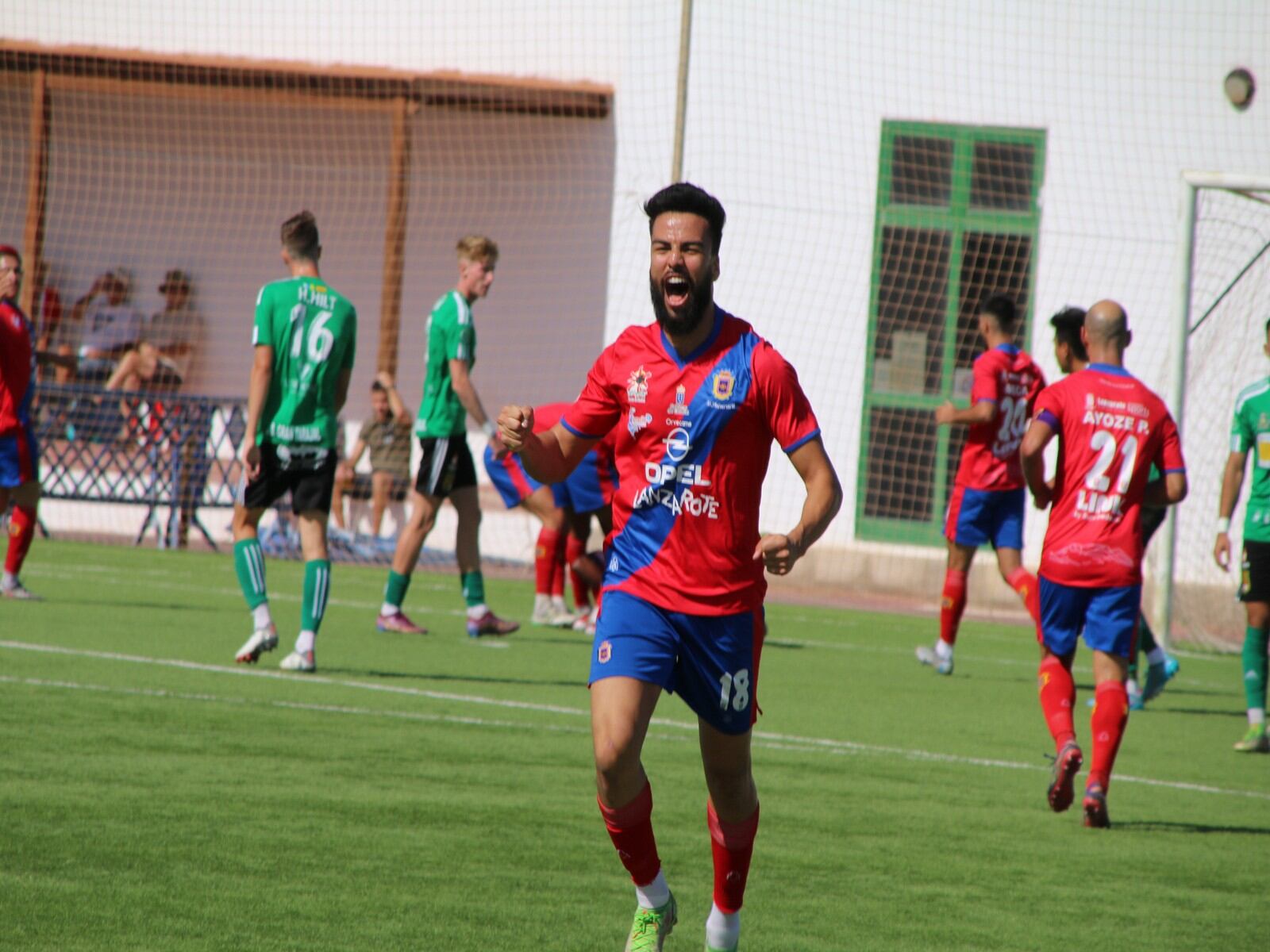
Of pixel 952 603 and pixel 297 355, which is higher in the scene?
pixel 297 355

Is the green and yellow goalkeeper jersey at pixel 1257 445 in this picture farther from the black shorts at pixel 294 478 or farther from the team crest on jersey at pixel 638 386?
the team crest on jersey at pixel 638 386

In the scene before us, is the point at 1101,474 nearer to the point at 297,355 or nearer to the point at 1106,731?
the point at 1106,731

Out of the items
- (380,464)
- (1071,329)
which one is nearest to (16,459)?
(1071,329)

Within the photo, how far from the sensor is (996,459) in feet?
36.9

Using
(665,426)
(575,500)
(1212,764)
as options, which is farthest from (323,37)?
(665,426)

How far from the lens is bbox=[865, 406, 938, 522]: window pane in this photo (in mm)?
18328

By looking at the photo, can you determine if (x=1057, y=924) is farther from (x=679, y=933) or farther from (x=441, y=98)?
(x=441, y=98)

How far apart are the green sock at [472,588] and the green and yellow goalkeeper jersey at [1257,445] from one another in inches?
194

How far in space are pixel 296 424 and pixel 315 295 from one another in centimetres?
70

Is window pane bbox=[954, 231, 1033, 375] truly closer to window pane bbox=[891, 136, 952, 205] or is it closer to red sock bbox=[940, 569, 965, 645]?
window pane bbox=[891, 136, 952, 205]

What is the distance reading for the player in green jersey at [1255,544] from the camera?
370 inches

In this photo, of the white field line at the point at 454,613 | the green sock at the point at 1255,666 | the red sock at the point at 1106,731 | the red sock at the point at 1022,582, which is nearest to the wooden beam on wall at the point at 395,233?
the white field line at the point at 454,613

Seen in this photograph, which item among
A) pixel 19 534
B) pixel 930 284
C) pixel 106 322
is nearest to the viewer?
pixel 19 534

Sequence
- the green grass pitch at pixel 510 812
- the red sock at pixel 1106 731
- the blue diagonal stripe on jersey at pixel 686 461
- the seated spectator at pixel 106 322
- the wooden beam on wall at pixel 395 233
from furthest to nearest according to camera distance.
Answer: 1. the seated spectator at pixel 106 322
2. the wooden beam on wall at pixel 395 233
3. the red sock at pixel 1106 731
4. the green grass pitch at pixel 510 812
5. the blue diagonal stripe on jersey at pixel 686 461
